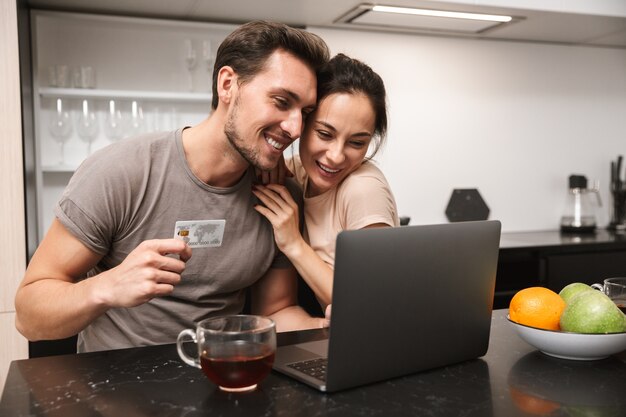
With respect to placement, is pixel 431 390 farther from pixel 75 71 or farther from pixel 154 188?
pixel 75 71

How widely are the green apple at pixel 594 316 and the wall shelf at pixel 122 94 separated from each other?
2007 millimetres

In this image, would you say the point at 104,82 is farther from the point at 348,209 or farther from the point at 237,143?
the point at 348,209

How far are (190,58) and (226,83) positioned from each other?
1.24m

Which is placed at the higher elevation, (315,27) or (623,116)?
(315,27)

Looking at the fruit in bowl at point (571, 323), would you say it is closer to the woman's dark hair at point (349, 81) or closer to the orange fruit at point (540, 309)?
the orange fruit at point (540, 309)

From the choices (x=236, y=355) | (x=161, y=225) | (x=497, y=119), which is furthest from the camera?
(x=497, y=119)

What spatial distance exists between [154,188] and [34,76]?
4.53ft

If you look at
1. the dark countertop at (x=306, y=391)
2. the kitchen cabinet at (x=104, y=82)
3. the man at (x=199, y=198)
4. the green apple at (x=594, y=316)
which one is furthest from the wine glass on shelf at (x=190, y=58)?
the green apple at (x=594, y=316)

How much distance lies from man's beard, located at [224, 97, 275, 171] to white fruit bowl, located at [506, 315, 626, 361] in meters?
0.72

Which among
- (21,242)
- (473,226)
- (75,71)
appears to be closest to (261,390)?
(473,226)

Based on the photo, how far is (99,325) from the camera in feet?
5.08

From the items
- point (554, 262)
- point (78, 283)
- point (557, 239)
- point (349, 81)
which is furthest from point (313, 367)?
point (557, 239)

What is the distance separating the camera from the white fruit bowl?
0.99 m

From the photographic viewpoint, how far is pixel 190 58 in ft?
8.98
